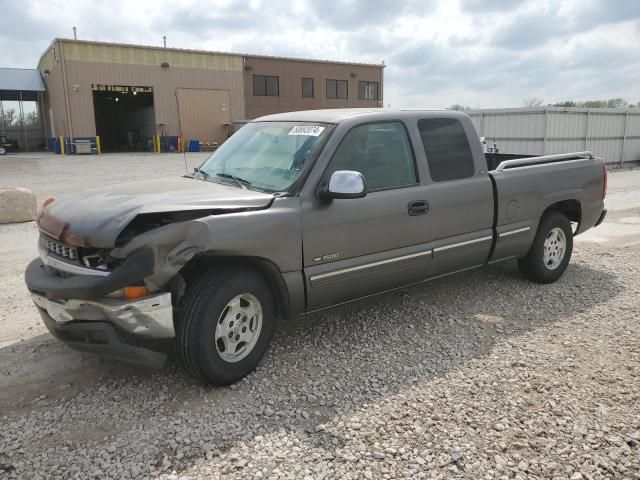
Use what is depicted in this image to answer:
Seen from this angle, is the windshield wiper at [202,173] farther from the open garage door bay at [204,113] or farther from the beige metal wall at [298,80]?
the beige metal wall at [298,80]

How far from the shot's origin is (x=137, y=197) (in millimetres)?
3744

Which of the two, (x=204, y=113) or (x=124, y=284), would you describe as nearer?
(x=124, y=284)

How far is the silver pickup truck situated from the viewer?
131 inches

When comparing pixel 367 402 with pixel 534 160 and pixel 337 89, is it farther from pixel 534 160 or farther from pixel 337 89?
pixel 337 89

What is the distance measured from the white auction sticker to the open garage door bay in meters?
35.6

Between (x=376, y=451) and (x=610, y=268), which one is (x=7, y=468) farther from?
(x=610, y=268)

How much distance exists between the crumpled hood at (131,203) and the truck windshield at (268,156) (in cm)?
21

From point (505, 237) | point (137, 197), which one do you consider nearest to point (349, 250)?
point (137, 197)

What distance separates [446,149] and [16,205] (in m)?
7.84

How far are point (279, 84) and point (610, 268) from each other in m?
40.6

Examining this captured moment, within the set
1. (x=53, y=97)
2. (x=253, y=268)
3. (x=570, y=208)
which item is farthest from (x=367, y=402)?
(x=53, y=97)

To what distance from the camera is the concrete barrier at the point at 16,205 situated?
9367 mm

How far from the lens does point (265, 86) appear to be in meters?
43.9

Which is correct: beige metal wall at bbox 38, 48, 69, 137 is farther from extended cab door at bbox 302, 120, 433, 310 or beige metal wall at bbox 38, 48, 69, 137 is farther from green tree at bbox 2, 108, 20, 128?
extended cab door at bbox 302, 120, 433, 310
